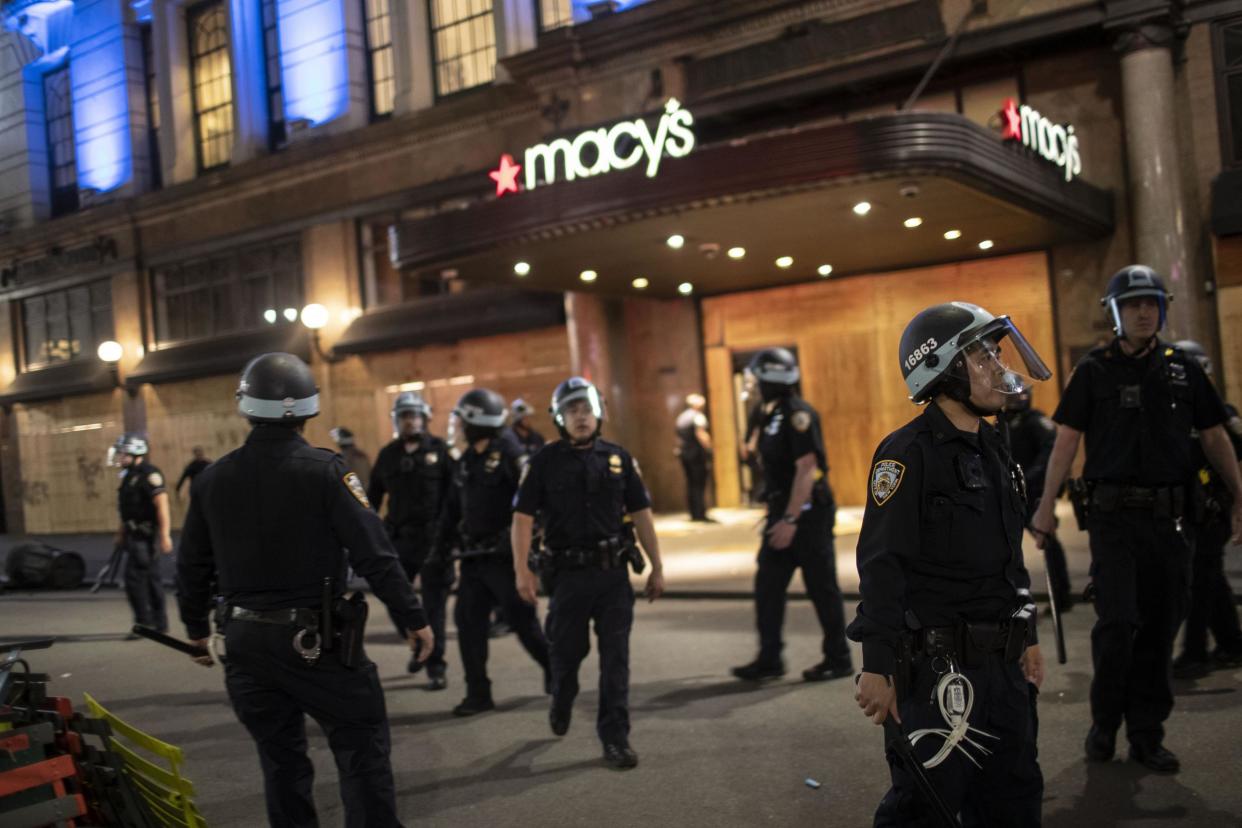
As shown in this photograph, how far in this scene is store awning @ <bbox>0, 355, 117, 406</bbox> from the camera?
2747 cm

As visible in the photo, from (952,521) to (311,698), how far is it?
2.42 meters

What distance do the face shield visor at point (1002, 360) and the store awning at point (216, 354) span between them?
20.9 meters

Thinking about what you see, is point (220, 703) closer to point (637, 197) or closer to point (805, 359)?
point (637, 197)

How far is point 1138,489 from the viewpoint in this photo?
522 cm

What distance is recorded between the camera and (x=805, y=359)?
1895 centimetres

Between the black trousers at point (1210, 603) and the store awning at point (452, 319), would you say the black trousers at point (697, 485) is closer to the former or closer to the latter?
the store awning at point (452, 319)

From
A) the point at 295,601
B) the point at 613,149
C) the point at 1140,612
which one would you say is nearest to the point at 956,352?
the point at 1140,612

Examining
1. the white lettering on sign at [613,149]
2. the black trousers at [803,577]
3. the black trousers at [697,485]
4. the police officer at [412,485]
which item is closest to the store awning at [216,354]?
the black trousers at [697,485]

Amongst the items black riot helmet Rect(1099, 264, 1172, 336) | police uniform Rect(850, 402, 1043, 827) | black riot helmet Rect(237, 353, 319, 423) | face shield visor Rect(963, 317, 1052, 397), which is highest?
black riot helmet Rect(1099, 264, 1172, 336)

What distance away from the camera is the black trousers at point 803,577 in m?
7.61

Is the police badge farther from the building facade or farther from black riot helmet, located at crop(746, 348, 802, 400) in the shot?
the building facade

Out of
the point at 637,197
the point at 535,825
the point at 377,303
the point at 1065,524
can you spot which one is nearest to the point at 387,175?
the point at 377,303

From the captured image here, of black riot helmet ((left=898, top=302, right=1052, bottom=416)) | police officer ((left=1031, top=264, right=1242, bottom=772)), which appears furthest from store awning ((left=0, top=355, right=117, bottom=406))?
black riot helmet ((left=898, top=302, right=1052, bottom=416))

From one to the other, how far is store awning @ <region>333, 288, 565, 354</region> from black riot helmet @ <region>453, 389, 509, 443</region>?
11992 millimetres
